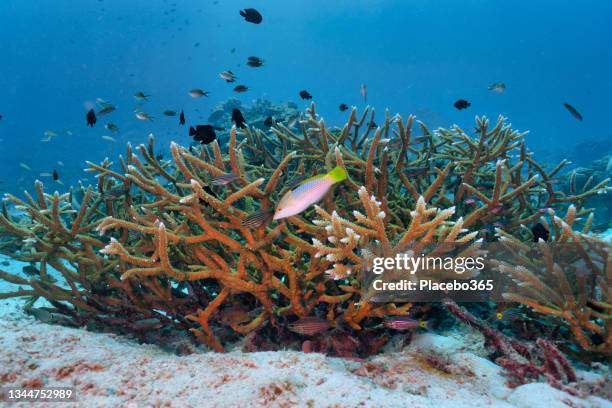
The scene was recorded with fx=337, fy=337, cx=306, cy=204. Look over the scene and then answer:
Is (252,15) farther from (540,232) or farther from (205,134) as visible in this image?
(540,232)

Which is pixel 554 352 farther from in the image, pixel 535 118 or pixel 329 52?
pixel 329 52

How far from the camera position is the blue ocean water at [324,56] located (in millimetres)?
85625

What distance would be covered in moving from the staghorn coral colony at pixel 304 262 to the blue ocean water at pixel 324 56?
2760 inches

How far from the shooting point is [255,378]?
1.98 m

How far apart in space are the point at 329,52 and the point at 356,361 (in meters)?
143

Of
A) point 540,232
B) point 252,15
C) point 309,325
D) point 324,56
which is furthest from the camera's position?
point 324,56

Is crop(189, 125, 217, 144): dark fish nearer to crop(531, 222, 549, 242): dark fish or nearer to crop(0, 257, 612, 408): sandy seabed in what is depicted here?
crop(0, 257, 612, 408): sandy seabed

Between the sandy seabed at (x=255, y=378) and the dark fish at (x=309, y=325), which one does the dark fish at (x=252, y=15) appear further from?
the sandy seabed at (x=255, y=378)

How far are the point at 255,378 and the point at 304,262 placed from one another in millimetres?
1197

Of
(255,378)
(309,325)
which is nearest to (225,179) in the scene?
(309,325)

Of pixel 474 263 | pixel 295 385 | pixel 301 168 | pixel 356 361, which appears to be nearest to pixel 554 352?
pixel 474 263

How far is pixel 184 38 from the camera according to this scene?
110312 millimetres

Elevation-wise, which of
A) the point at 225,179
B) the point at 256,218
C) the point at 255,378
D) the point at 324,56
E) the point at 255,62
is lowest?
the point at 255,378

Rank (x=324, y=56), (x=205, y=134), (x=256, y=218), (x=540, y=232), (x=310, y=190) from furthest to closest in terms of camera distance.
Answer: (x=324, y=56)
(x=205, y=134)
(x=540, y=232)
(x=256, y=218)
(x=310, y=190)
